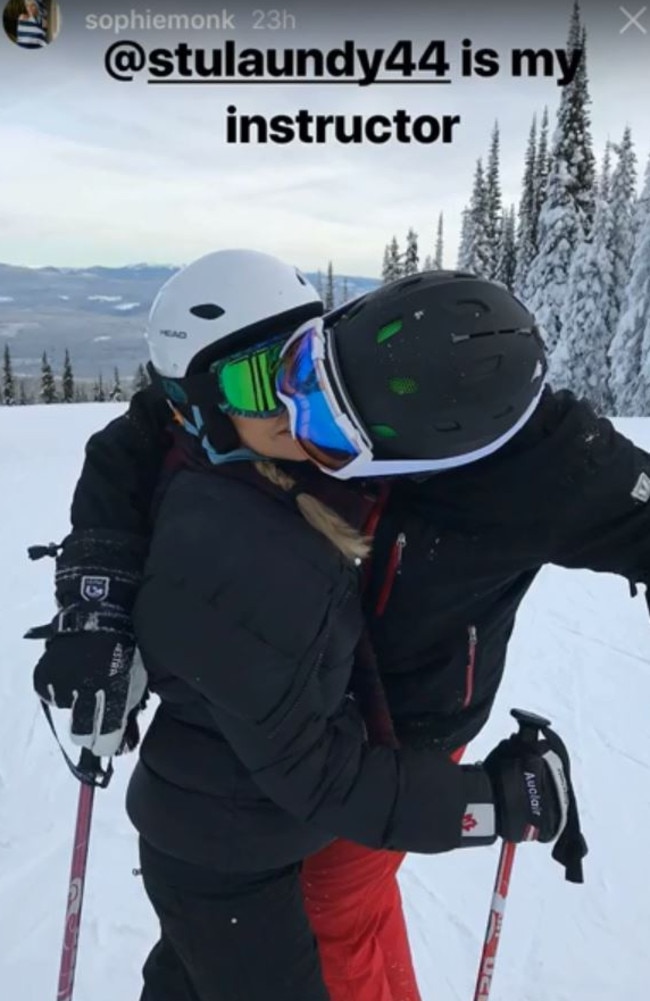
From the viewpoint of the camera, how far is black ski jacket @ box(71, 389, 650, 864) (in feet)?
6.42

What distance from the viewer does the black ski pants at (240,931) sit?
212 cm

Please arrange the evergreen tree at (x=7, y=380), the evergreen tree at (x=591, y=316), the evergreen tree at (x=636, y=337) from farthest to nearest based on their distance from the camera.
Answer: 1. the evergreen tree at (x=7, y=380)
2. the evergreen tree at (x=591, y=316)
3. the evergreen tree at (x=636, y=337)

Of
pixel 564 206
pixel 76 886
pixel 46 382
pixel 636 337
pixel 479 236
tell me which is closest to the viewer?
pixel 76 886

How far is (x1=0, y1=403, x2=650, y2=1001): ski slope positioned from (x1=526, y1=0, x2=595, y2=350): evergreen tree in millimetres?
28321

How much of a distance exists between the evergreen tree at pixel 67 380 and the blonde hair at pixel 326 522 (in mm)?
66683

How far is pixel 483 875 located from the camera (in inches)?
156

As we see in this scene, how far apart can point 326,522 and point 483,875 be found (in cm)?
269

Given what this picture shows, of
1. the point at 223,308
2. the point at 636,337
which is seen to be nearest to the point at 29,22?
the point at 223,308

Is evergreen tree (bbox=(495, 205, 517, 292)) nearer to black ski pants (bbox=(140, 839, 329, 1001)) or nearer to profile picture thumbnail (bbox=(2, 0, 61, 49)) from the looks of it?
profile picture thumbnail (bbox=(2, 0, 61, 49))

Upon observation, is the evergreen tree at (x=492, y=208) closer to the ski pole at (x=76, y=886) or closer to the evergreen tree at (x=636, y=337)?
the evergreen tree at (x=636, y=337)

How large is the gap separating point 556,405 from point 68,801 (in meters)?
3.48

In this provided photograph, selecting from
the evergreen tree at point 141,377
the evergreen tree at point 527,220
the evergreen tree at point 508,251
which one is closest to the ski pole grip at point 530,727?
the evergreen tree at point 141,377

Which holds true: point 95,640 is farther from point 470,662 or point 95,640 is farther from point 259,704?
point 470,662

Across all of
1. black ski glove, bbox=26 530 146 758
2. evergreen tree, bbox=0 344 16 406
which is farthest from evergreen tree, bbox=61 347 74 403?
black ski glove, bbox=26 530 146 758
